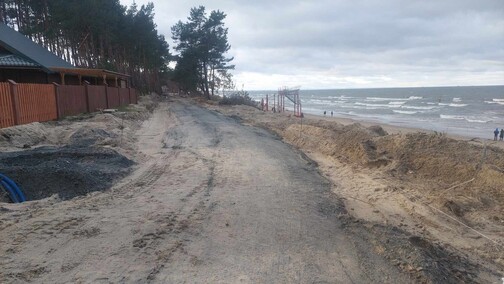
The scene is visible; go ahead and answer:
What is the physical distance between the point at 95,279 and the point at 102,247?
2.47 feet

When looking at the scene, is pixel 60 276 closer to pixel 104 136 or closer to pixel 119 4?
pixel 104 136

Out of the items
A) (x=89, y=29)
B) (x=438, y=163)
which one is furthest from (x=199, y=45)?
(x=438, y=163)

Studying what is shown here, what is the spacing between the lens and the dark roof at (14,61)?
2103 cm

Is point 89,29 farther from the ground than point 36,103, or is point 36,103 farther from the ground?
point 89,29

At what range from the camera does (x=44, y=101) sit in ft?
50.2

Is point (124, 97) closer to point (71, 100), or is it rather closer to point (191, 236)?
point (71, 100)

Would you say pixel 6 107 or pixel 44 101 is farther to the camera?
pixel 44 101

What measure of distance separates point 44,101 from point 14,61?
8.80 m

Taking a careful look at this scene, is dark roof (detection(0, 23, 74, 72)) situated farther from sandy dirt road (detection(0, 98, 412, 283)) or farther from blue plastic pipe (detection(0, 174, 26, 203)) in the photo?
sandy dirt road (detection(0, 98, 412, 283))

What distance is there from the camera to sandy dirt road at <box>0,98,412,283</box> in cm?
378

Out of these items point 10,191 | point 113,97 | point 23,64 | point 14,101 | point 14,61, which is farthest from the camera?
point 113,97

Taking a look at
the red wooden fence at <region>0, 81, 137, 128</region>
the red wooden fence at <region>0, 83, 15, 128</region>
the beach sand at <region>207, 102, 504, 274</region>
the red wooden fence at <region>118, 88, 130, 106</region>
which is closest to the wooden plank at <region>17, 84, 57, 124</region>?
the red wooden fence at <region>0, 81, 137, 128</region>

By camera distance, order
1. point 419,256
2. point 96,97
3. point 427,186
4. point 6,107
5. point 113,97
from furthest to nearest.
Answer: point 113,97 < point 96,97 < point 6,107 < point 427,186 < point 419,256

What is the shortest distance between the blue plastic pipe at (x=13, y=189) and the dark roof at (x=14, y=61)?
59.6 feet
